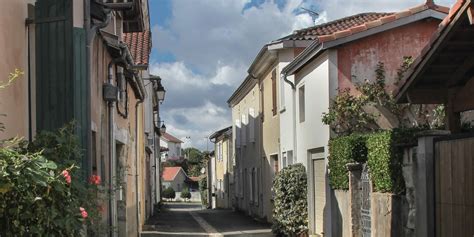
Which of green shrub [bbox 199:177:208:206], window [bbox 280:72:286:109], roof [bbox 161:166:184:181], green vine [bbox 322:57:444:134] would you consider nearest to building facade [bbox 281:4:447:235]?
green vine [bbox 322:57:444:134]

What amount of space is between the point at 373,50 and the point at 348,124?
2065 millimetres

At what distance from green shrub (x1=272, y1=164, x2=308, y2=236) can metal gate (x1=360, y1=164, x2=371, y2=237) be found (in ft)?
15.5

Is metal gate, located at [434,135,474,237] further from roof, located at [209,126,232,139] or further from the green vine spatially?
roof, located at [209,126,232,139]

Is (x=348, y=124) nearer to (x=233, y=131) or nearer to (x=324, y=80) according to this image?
(x=324, y=80)

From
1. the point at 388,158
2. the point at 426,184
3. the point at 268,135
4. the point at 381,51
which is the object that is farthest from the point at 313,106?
the point at 426,184

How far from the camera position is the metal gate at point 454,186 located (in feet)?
25.0

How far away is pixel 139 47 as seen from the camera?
21547 mm

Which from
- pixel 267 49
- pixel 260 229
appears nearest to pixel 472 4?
pixel 267 49

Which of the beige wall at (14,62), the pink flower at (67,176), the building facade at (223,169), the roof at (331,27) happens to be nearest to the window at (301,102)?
the roof at (331,27)

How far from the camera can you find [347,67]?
15875 mm

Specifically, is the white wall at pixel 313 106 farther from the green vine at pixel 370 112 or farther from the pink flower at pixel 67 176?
the pink flower at pixel 67 176

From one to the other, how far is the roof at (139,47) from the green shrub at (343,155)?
6.90m

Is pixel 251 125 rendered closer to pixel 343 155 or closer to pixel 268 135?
pixel 268 135

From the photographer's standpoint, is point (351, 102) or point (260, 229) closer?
point (351, 102)
